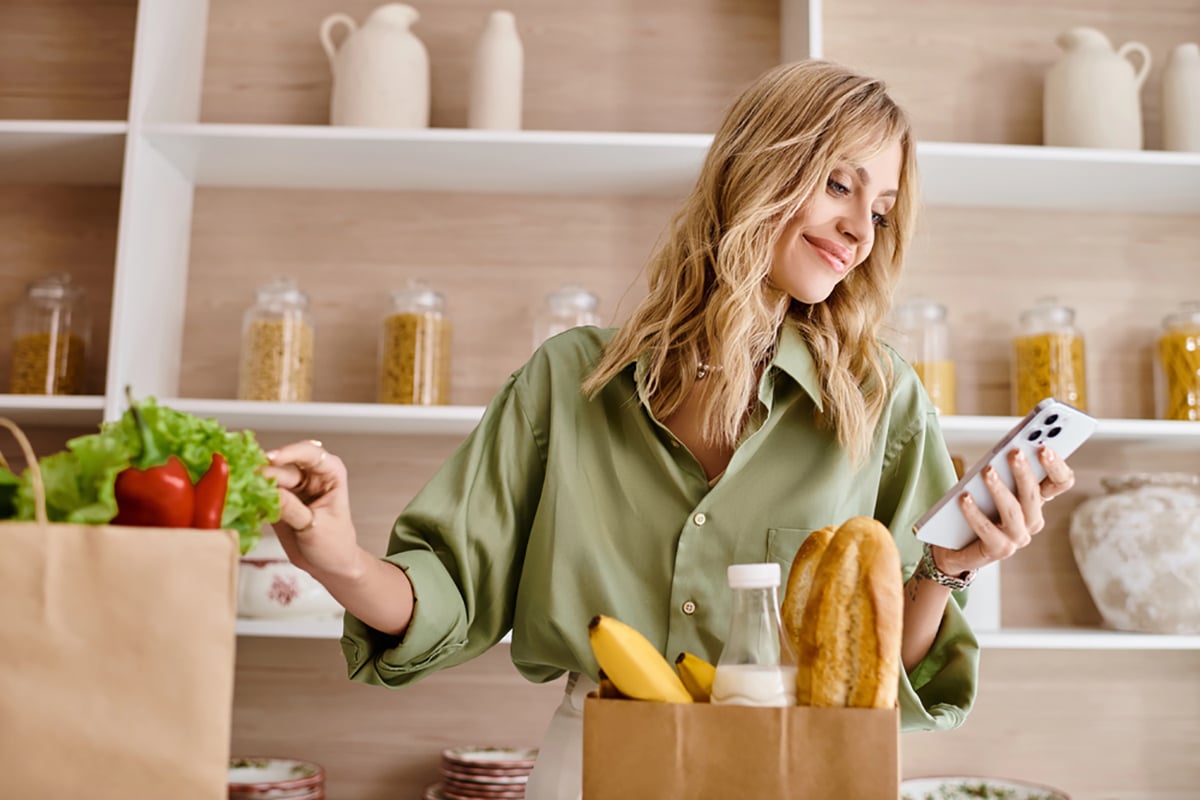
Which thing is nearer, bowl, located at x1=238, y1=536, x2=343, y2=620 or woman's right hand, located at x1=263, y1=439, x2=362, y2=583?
woman's right hand, located at x1=263, y1=439, x2=362, y2=583

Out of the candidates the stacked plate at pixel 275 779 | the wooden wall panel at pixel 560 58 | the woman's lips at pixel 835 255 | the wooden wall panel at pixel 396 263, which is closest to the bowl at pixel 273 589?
the stacked plate at pixel 275 779

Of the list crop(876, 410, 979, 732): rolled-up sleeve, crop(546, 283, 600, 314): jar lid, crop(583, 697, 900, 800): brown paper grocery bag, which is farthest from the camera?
A: crop(546, 283, 600, 314): jar lid

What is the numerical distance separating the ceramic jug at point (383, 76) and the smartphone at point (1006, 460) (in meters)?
1.41

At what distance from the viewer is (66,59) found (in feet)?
7.55

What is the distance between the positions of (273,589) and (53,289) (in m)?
0.70

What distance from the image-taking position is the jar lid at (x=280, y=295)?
2.04 m

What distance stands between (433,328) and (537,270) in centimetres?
29

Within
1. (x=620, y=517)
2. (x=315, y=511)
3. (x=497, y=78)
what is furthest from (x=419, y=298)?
(x=315, y=511)

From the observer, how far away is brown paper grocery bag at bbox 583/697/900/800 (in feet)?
2.17

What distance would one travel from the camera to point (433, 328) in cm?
204

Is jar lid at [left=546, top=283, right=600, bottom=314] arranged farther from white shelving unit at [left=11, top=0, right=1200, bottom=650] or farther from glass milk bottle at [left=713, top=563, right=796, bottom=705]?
glass milk bottle at [left=713, top=563, right=796, bottom=705]

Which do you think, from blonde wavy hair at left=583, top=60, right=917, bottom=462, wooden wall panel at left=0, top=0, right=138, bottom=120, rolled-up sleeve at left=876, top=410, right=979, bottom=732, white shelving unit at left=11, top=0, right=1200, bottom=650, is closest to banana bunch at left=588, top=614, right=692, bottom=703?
rolled-up sleeve at left=876, top=410, right=979, bottom=732

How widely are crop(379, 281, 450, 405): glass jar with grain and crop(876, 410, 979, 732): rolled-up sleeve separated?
1.01 m

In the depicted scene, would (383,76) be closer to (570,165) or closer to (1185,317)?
(570,165)
